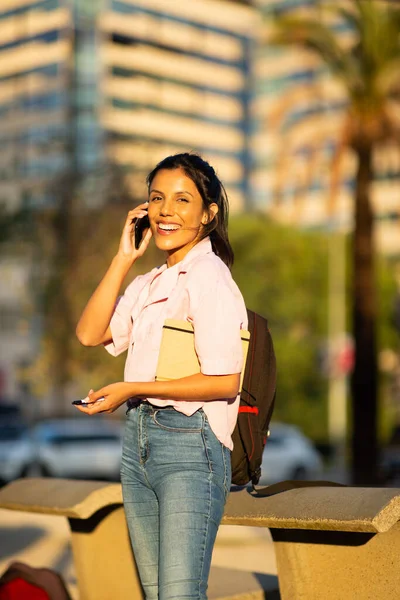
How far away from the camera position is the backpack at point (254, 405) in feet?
13.1

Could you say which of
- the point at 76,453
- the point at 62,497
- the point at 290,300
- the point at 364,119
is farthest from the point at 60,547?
the point at 290,300

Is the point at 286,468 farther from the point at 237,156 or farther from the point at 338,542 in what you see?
the point at 237,156

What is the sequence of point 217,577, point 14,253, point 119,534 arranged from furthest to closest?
point 14,253 → point 217,577 → point 119,534

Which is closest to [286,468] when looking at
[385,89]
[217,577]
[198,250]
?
[385,89]

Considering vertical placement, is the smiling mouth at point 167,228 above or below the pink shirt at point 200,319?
above

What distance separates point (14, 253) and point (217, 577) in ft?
114

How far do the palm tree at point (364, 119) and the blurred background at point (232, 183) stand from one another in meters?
0.03

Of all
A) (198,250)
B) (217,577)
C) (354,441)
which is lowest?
(354,441)

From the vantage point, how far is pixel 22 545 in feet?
36.9

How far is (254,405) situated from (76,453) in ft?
91.4

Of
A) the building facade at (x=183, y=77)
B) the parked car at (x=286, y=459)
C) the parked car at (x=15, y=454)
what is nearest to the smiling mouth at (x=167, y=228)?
the parked car at (x=15, y=454)

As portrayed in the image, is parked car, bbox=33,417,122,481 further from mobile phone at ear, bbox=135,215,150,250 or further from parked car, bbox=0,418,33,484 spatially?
mobile phone at ear, bbox=135,215,150,250

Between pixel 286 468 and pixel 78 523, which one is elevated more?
pixel 78 523

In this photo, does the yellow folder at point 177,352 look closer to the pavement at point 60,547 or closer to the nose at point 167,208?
the nose at point 167,208
